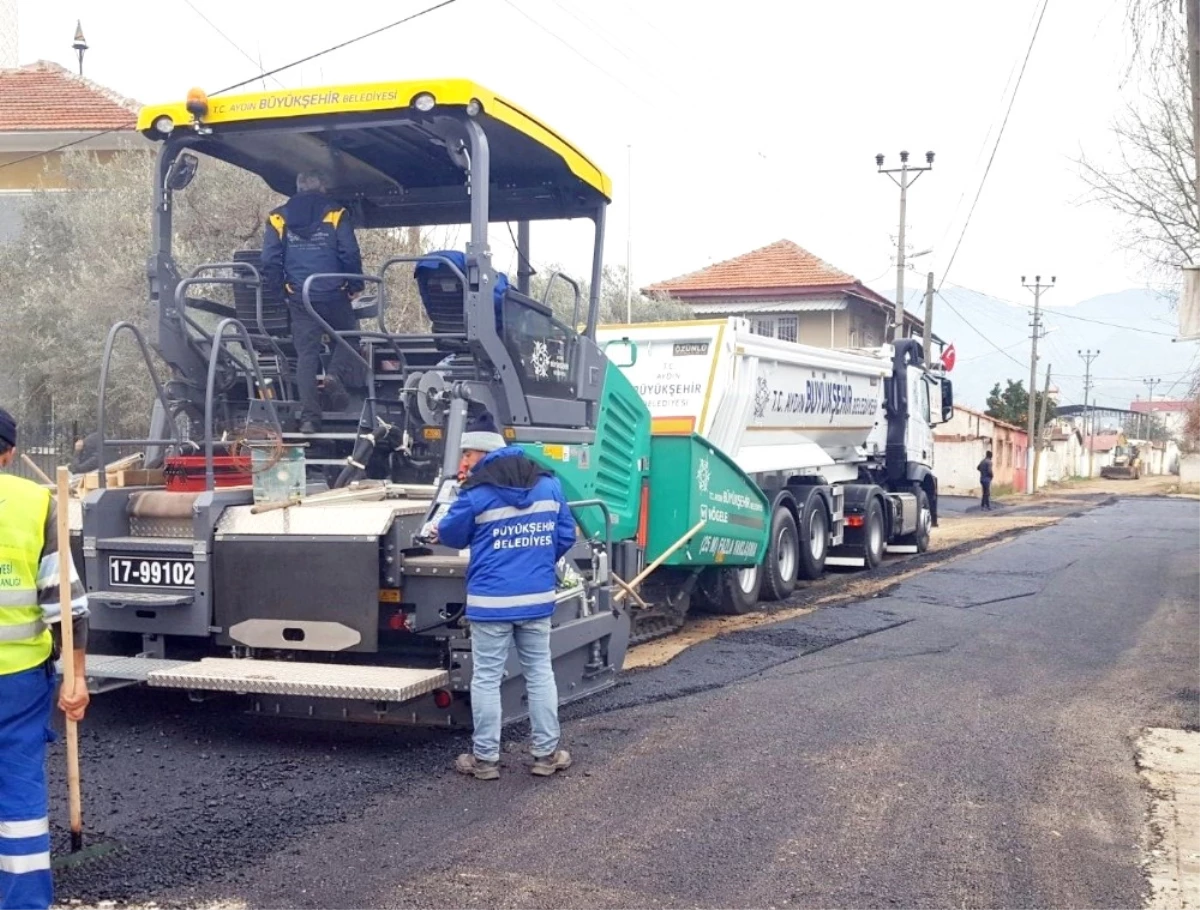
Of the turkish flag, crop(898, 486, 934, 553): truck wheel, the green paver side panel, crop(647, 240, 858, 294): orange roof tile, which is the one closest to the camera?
the green paver side panel

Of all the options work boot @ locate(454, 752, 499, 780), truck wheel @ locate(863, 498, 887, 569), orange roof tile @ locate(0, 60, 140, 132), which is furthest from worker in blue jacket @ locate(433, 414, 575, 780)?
orange roof tile @ locate(0, 60, 140, 132)

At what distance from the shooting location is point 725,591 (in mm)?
11297

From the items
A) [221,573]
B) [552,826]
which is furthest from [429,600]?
[552,826]

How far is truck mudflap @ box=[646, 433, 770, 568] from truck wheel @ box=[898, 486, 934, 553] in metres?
8.06

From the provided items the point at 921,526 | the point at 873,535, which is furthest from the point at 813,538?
the point at 921,526

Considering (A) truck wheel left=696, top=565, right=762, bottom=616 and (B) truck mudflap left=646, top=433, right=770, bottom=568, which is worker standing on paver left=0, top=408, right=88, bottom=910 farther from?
(A) truck wheel left=696, top=565, right=762, bottom=616

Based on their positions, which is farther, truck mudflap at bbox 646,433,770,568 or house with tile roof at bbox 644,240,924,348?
house with tile roof at bbox 644,240,924,348

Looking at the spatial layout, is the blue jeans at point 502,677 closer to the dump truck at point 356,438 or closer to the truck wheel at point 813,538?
the dump truck at point 356,438

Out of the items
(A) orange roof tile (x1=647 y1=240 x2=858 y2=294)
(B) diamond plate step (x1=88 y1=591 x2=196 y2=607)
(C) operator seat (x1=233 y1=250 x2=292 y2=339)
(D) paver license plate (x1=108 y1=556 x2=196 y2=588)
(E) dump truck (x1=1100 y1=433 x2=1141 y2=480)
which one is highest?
(A) orange roof tile (x1=647 y1=240 x2=858 y2=294)

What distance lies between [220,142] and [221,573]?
2.56 meters

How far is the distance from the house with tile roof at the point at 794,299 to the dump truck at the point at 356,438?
82.8ft

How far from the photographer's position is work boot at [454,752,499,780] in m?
5.70

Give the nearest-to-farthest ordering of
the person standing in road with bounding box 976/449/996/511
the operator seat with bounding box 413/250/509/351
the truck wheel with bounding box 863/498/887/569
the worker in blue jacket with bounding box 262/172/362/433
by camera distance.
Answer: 1. the operator seat with bounding box 413/250/509/351
2. the worker in blue jacket with bounding box 262/172/362/433
3. the truck wheel with bounding box 863/498/887/569
4. the person standing in road with bounding box 976/449/996/511

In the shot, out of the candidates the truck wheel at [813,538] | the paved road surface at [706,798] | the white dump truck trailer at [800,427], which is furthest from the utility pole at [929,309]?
the paved road surface at [706,798]
